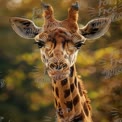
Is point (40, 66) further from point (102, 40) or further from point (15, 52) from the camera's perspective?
point (102, 40)

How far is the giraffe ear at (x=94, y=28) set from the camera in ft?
6.10

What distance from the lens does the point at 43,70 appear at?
2145mm

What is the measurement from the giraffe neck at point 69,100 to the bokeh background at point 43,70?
1.23 feet

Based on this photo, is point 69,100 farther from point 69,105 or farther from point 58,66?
point 58,66

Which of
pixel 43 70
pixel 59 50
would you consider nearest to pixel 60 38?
pixel 59 50

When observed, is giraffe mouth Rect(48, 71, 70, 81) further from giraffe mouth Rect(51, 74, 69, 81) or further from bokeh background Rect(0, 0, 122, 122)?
bokeh background Rect(0, 0, 122, 122)

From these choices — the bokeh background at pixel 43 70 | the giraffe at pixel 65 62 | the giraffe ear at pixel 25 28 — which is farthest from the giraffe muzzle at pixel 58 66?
the bokeh background at pixel 43 70

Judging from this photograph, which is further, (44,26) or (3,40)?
(3,40)

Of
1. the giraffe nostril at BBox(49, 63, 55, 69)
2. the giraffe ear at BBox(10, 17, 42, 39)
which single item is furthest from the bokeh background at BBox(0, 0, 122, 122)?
the giraffe nostril at BBox(49, 63, 55, 69)

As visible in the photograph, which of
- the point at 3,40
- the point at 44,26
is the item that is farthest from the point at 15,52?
the point at 44,26

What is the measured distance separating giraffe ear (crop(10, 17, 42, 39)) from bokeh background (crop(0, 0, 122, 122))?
0.57ft

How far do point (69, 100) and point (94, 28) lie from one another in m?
0.39

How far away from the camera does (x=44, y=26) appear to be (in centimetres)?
186

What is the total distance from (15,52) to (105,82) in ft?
1.84
